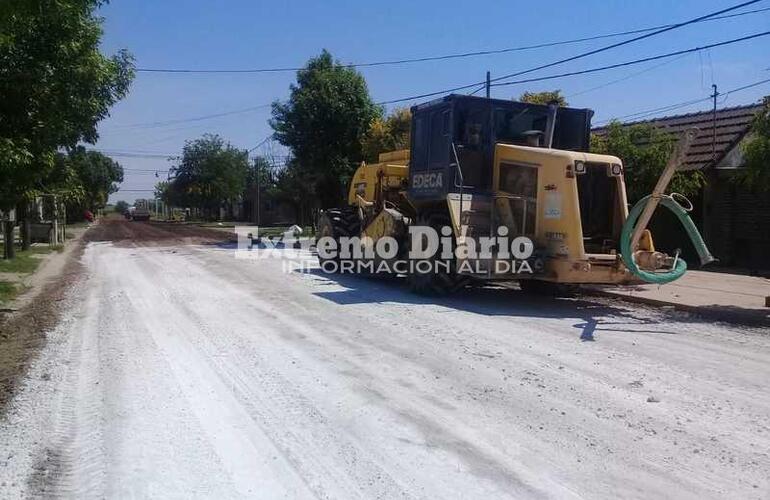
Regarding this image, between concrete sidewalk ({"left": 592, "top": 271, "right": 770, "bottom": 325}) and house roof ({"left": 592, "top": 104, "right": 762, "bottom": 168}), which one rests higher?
house roof ({"left": 592, "top": 104, "right": 762, "bottom": 168})

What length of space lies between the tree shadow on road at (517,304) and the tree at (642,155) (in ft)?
17.5

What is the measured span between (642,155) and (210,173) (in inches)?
2332

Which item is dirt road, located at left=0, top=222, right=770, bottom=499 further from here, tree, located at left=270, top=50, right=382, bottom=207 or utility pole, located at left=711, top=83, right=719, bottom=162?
tree, located at left=270, top=50, right=382, bottom=207

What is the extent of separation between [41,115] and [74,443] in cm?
728

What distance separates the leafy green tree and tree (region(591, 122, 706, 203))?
1202 centimetres

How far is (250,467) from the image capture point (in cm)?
468

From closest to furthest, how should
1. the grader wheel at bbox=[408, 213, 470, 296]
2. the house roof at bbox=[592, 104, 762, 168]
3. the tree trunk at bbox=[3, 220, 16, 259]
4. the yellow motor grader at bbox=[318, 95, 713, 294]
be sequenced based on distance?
the yellow motor grader at bbox=[318, 95, 713, 294], the grader wheel at bbox=[408, 213, 470, 296], the house roof at bbox=[592, 104, 762, 168], the tree trunk at bbox=[3, 220, 16, 259]

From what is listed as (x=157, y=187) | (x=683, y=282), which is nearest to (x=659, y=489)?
(x=683, y=282)

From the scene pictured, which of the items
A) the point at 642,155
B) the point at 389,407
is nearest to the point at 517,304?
the point at 389,407

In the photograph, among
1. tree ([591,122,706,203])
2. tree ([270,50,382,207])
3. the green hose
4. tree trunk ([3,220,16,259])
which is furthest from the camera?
tree ([270,50,382,207])

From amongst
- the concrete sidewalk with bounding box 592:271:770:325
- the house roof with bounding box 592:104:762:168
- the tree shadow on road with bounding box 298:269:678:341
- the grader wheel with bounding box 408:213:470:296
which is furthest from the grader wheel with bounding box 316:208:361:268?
the house roof with bounding box 592:104:762:168

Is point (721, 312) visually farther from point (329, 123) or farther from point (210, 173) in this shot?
point (210, 173)

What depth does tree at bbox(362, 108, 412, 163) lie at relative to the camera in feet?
87.5

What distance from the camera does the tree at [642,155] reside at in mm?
17047
